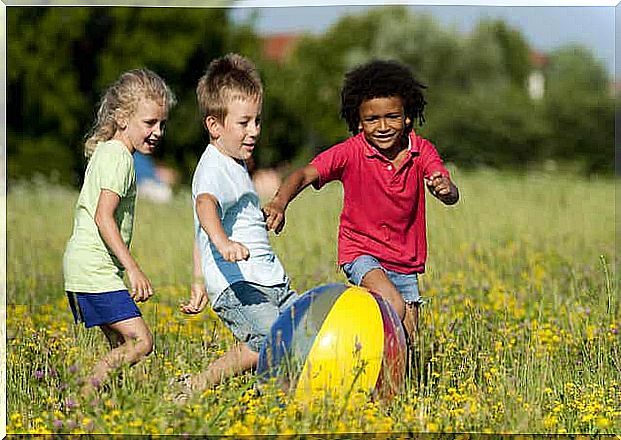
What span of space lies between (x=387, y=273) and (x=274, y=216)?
1.01m

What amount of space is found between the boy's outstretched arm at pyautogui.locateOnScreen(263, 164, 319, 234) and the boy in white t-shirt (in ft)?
0.51

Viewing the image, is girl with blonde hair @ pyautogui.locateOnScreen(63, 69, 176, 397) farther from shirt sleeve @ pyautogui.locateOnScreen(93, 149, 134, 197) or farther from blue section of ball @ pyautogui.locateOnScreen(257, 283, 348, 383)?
blue section of ball @ pyautogui.locateOnScreen(257, 283, 348, 383)

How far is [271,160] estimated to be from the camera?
25219 mm

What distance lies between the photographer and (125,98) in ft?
20.1

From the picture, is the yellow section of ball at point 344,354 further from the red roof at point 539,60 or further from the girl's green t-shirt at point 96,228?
the red roof at point 539,60

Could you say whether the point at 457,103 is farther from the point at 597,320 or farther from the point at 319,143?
the point at 597,320

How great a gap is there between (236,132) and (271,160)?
1924 cm

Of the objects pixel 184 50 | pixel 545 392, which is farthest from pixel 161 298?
pixel 184 50

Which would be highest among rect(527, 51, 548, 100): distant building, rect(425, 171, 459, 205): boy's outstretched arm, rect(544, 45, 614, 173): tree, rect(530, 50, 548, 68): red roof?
rect(530, 50, 548, 68): red roof

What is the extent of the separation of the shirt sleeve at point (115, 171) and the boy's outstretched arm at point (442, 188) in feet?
5.27

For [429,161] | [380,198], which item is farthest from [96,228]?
[429,161]

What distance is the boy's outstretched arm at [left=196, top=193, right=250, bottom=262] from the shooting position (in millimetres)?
5453

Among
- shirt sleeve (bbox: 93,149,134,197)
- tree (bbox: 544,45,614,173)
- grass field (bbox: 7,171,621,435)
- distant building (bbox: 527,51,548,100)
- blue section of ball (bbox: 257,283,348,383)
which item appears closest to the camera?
grass field (bbox: 7,171,621,435)

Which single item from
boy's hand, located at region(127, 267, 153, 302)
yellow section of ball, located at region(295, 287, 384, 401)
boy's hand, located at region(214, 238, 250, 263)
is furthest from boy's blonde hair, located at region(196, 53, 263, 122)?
yellow section of ball, located at region(295, 287, 384, 401)
